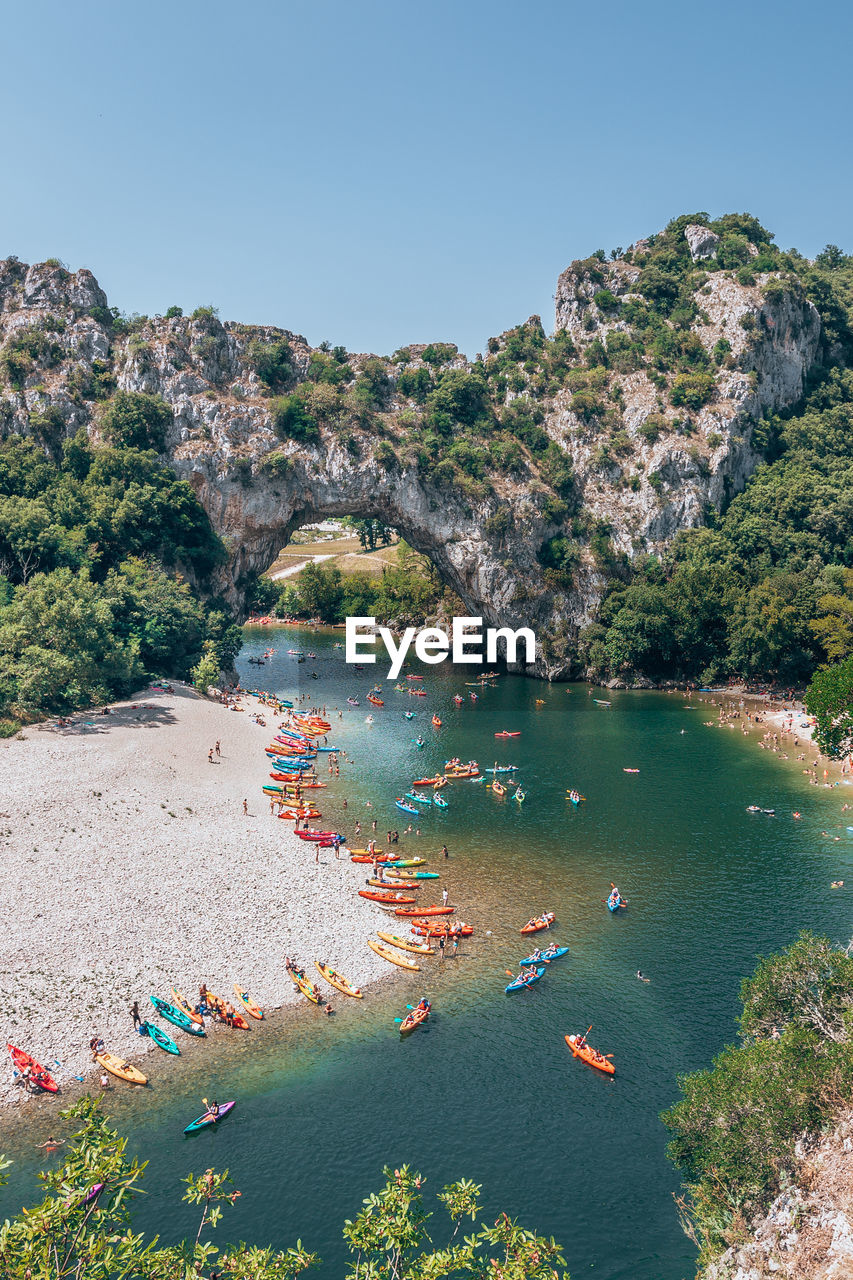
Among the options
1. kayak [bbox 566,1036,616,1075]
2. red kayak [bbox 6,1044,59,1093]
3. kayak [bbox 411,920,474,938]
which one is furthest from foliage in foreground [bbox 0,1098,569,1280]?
kayak [bbox 411,920,474,938]

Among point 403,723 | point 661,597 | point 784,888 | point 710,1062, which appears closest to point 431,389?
point 661,597

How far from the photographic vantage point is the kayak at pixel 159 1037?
31.0 m

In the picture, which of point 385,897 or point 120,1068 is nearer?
point 120,1068

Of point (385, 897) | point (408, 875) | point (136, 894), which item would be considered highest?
point (136, 894)

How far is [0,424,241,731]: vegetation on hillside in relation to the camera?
2473 inches

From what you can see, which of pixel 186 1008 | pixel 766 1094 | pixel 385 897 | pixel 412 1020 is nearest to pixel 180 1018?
pixel 186 1008

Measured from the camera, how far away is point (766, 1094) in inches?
837

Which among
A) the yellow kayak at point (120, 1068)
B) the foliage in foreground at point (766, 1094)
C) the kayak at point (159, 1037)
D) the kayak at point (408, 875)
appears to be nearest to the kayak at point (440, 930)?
the kayak at point (408, 875)

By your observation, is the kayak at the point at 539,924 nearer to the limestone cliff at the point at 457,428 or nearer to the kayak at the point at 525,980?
the kayak at the point at 525,980

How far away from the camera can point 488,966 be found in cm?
3741

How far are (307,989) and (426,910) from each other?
30.1ft

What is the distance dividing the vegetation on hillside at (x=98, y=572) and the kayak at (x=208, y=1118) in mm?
39283

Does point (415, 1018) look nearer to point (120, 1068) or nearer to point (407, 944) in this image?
point (407, 944)

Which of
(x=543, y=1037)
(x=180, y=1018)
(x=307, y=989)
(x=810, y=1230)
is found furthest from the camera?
(x=307, y=989)
